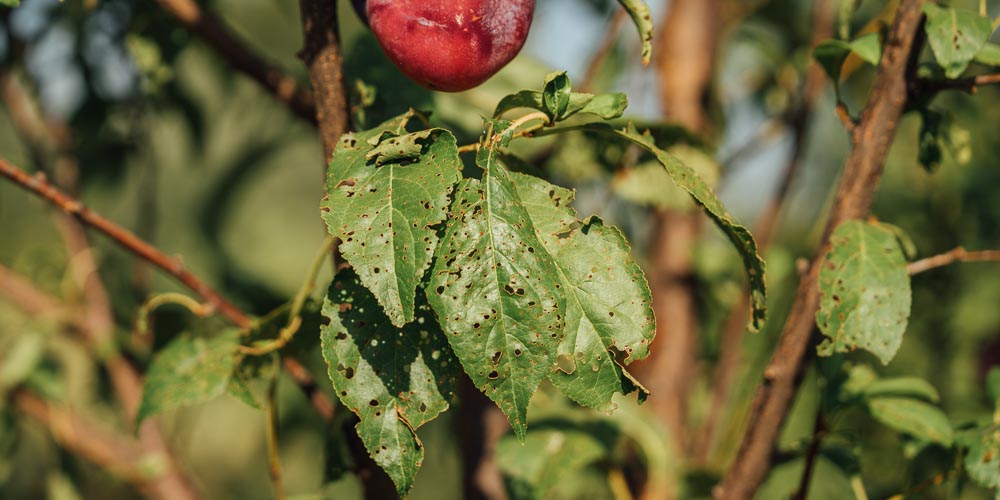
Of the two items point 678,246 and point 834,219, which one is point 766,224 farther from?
point 834,219

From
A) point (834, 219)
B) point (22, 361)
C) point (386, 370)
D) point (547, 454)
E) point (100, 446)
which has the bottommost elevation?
point (100, 446)

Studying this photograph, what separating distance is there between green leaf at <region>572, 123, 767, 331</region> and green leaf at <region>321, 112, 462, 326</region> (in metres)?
0.12

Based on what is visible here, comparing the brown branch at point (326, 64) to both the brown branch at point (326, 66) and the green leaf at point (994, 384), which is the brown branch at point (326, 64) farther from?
the green leaf at point (994, 384)

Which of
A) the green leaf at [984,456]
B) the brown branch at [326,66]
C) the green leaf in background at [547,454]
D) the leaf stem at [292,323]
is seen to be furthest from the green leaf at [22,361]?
the green leaf at [984,456]

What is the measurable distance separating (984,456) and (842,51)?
368 millimetres

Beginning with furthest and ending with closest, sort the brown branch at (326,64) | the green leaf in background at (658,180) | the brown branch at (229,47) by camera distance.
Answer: the green leaf in background at (658,180), the brown branch at (229,47), the brown branch at (326,64)

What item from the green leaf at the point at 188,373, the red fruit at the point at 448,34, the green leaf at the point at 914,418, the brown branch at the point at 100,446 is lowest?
the brown branch at the point at 100,446

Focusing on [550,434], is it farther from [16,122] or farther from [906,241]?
[16,122]

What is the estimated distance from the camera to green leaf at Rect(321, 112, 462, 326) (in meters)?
0.52

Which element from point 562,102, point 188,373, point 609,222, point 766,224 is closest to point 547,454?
point 609,222

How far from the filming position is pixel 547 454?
3.08ft

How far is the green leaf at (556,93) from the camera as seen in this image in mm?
562

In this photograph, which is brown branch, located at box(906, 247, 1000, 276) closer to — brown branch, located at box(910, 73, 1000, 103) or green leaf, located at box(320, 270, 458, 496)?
brown branch, located at box(910, 73, 1000, 103)

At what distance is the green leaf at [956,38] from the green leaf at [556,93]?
30 centimetres
